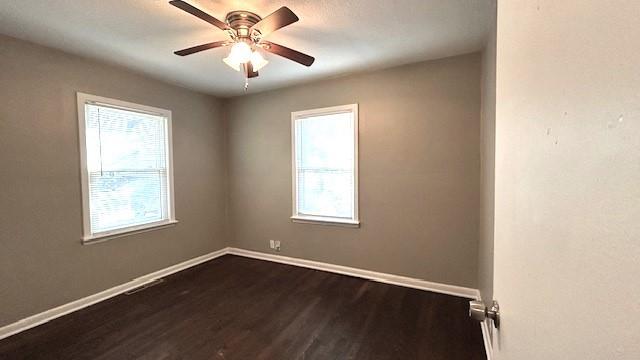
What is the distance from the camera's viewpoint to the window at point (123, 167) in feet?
8.91

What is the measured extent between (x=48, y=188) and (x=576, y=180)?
11.4 feet

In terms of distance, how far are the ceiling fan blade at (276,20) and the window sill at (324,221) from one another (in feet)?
7.48

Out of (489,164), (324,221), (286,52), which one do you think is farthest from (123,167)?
(489,164)

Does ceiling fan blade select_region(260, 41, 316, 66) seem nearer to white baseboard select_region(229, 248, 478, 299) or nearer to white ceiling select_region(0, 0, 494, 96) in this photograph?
white ceiling select_region(0, 0, 494, 96)

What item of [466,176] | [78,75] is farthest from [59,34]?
[466,176]

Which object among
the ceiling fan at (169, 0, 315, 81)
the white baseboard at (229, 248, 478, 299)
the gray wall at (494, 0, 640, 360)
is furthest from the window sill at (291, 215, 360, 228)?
the gray wall at (494, 0, 640, 360)

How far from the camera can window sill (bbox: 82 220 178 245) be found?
2728 millimetres

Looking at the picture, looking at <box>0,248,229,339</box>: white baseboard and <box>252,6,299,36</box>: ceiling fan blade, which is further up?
<box>252,6,299,36</box>: ceiling fan blade

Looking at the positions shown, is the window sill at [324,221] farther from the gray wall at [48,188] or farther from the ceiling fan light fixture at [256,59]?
the ceiling fan light fixture at [256,59]

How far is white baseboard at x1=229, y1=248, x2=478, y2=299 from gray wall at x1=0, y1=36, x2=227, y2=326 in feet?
4.66

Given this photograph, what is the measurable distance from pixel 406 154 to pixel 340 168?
2.72ft

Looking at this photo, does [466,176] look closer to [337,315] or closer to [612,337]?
[337,315]

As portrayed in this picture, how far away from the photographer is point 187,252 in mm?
3727

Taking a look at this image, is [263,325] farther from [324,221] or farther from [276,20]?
[276,20]
